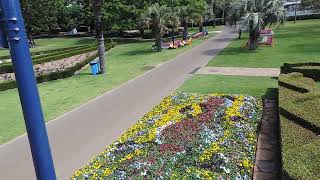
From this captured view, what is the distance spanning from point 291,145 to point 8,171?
7.76 metres

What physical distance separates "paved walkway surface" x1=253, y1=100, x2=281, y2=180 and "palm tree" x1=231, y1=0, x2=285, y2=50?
1725 cm

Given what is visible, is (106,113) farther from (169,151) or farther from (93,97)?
(169,151)

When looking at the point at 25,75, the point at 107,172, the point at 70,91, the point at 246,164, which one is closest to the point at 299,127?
the point at 246,164

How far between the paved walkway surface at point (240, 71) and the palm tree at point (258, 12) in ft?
24.4

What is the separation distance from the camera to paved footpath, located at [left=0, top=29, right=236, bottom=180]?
1036 cm

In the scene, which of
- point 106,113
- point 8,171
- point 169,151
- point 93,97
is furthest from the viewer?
point 93,97

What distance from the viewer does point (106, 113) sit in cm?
1505

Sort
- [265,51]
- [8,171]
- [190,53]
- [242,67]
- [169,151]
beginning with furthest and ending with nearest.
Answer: [190,53] < [265,51] < [242,67] < [8,171] < [169,151]

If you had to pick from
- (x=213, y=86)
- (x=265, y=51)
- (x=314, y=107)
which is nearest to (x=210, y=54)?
(x=265, y=51)

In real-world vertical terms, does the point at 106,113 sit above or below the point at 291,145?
below

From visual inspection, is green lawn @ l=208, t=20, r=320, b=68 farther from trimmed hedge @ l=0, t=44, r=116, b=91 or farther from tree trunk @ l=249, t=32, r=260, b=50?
trimmed hedge @ l=0, t=44, r=116, b=91

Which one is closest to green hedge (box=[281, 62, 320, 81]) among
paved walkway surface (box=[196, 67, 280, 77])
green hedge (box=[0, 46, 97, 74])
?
paved walkway surface (box=[196, 67, 280, 77])

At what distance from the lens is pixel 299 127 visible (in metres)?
9.24

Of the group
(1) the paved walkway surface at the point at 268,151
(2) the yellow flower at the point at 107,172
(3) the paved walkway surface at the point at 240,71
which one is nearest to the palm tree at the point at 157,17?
(3) the paved walkway surface at the point at 240,71
